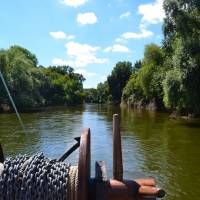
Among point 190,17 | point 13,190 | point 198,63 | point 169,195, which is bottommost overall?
point 169,195

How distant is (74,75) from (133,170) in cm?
13954

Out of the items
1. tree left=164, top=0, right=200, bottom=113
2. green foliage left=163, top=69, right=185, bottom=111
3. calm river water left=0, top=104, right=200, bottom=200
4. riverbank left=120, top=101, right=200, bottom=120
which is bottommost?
calm river water left=0, top=104, right=200, bottom=200

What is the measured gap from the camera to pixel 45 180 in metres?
2.54

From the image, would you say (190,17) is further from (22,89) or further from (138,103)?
(138,103)

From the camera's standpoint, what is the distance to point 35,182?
2.51 meters

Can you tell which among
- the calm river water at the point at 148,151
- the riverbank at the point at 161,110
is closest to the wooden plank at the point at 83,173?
the calm river water at the point at 148,151

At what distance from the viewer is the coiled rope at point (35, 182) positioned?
2502 millimetres

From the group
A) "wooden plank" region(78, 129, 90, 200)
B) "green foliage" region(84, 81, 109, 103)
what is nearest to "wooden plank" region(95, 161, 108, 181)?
"wooden plank" region(78, 129, 90, 200)

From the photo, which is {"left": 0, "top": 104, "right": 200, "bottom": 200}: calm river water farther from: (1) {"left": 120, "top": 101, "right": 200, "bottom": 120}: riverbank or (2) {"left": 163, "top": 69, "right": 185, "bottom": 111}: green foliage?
(1) {"left": 120, "top": 101, "right": 200, "bottom": 120}: riverbank

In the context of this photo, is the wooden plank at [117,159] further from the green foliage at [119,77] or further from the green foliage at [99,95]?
the green foliage at [99,95]

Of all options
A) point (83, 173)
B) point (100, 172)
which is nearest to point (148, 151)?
point (100, 172)

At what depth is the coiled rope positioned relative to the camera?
2.50 m

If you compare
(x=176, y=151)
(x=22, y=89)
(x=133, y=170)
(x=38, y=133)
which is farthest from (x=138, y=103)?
(x=133, y=170)

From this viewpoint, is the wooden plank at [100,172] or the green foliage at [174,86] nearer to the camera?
the wooden plank at [100,172]
